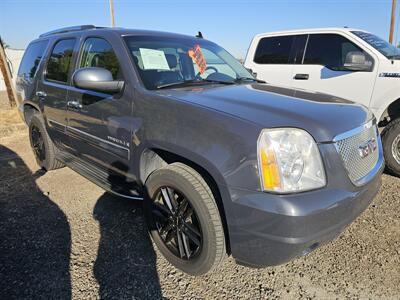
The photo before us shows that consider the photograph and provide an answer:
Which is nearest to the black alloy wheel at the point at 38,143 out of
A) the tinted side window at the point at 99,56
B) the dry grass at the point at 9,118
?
the tinted side window at the point at 99,56

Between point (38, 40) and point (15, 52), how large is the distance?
18.9 meters

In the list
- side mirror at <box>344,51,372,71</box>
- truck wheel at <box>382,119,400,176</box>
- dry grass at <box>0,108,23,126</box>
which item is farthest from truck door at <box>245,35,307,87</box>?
dry grass at <box>0,108,23,126</box>

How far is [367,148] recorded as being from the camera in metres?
2.33

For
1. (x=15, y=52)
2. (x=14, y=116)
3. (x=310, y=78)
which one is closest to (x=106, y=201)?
(x=310, y=78)

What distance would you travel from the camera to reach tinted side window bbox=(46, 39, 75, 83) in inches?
142

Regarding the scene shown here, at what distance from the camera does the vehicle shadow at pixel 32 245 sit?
7.52ft

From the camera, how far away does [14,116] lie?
9352mm

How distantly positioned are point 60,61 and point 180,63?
5.43 feet

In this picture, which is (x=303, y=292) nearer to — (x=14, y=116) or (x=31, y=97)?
(x=31, y=97)

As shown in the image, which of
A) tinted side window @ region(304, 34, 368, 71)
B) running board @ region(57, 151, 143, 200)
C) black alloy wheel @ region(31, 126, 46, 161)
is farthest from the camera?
tinted side window @ region(304, 34, 368, 71)

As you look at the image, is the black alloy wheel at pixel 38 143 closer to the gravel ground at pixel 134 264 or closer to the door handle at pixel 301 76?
the gravel ground at pixel 134 264

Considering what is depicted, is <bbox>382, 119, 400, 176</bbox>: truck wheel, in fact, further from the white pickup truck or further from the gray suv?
the gray suv

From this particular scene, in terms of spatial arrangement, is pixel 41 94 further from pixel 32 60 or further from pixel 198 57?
pixel 198 57

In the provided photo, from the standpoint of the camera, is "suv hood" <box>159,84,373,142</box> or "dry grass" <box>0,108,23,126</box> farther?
"dry grass" <box>0,108,23,126</box>
